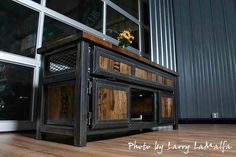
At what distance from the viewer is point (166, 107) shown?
8.05 ft

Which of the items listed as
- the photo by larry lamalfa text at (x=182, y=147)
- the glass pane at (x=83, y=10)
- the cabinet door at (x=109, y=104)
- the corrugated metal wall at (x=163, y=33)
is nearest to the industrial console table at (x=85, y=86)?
the cabinet door at (x=109, y=104)

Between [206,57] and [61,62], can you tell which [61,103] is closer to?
[61,62]

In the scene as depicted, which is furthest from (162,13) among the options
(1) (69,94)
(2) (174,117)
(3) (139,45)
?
(1) (69,94)

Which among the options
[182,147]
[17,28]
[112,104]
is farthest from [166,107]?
[17,28]

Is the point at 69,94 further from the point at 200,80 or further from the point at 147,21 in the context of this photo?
the point at 147,21

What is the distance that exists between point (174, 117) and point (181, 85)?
61.7 inches

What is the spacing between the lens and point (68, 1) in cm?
316

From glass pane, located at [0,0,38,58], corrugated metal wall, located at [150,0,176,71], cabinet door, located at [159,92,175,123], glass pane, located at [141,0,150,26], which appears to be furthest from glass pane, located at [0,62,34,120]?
glass pane, located at [141,0,150,26]

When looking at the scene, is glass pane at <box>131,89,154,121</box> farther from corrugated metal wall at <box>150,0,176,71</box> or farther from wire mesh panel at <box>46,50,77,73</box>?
corrugated metal wall at <box>150,0,176,71</box>

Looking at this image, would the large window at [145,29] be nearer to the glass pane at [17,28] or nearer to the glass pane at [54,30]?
the glass pane at [54,30]

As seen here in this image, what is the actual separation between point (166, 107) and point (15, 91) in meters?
1.66

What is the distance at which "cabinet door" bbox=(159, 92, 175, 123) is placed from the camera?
2336mm

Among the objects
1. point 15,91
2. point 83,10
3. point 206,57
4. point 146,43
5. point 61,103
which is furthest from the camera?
point 146,43

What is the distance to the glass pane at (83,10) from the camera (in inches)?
114
